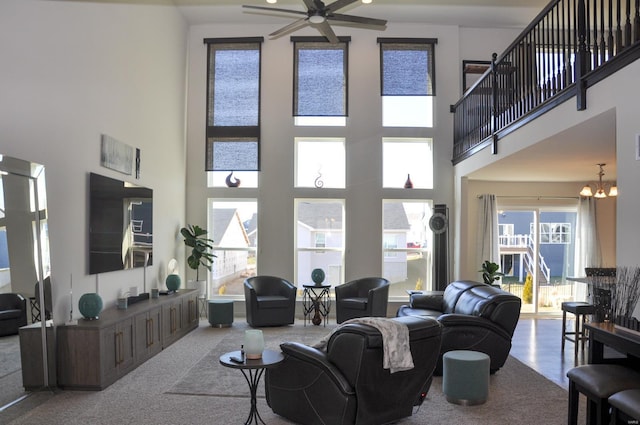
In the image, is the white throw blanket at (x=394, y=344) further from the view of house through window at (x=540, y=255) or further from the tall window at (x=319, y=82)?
the view of house through window at (x=540, y=255)

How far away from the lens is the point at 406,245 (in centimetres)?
958

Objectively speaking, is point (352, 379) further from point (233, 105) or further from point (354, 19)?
point (233, 105)

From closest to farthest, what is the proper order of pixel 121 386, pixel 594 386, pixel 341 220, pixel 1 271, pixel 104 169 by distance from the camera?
1. pixel 594 386
2. pixel 1 271
3. pixel 121 386
4. pixel 104 169
5. pixel 341 220

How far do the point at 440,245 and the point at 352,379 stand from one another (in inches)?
227

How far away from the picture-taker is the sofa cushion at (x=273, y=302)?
321 inches

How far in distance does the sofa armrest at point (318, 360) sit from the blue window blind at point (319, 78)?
618 cm

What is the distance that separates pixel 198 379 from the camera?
17.7ft

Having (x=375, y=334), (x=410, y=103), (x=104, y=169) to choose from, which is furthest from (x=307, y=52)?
(x=375, y=334)

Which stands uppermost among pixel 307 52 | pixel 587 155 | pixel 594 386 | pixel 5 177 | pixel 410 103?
pixel 307 52

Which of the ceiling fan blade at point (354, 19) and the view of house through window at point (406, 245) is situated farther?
the view of house through window at point (406, 245)

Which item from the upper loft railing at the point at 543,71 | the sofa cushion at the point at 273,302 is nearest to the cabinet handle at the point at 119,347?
the sofa cushion at the point at 273,302

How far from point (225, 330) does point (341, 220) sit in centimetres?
295

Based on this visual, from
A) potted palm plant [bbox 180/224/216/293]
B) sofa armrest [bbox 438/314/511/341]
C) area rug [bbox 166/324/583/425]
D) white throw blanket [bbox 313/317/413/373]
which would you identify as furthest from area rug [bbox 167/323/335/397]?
sofa armrest [bbox 438/314/511/341]

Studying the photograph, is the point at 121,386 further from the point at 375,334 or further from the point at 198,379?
the point at 375,334
